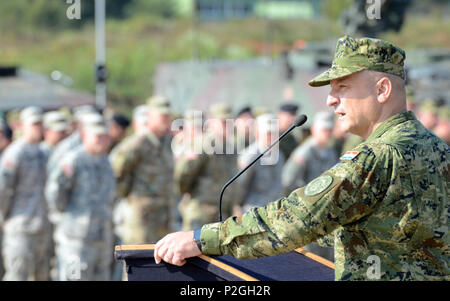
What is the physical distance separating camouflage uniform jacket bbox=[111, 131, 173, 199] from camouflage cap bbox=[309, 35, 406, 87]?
5221 millimetres

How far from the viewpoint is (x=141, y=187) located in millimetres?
8211

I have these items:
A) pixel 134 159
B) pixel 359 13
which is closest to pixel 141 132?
pixel 134 159

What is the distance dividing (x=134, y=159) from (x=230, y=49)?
105 ft

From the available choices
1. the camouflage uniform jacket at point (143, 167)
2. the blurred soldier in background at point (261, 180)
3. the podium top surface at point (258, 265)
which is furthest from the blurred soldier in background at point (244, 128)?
the podium top surface at point (258, 265)

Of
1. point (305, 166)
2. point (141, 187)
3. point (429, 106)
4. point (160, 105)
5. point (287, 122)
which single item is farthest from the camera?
point (287, 122)

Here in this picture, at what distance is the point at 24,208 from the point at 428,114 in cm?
499

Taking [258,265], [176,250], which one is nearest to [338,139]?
[258,265]

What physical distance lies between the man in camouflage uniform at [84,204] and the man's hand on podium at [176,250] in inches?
168

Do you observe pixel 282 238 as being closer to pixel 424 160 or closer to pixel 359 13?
pixel 424 160

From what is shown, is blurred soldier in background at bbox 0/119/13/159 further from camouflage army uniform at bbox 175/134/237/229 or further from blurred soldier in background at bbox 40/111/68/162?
camouflage army uniform at bbox 175/134/237/229

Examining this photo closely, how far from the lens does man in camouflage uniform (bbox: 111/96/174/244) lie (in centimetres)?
814

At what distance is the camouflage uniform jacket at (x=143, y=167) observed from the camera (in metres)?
8.12

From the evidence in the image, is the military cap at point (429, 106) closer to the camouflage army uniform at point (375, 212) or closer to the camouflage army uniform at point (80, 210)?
the camouflage army uniform at point (80, 210)

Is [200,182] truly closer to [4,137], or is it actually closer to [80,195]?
[80,195]
